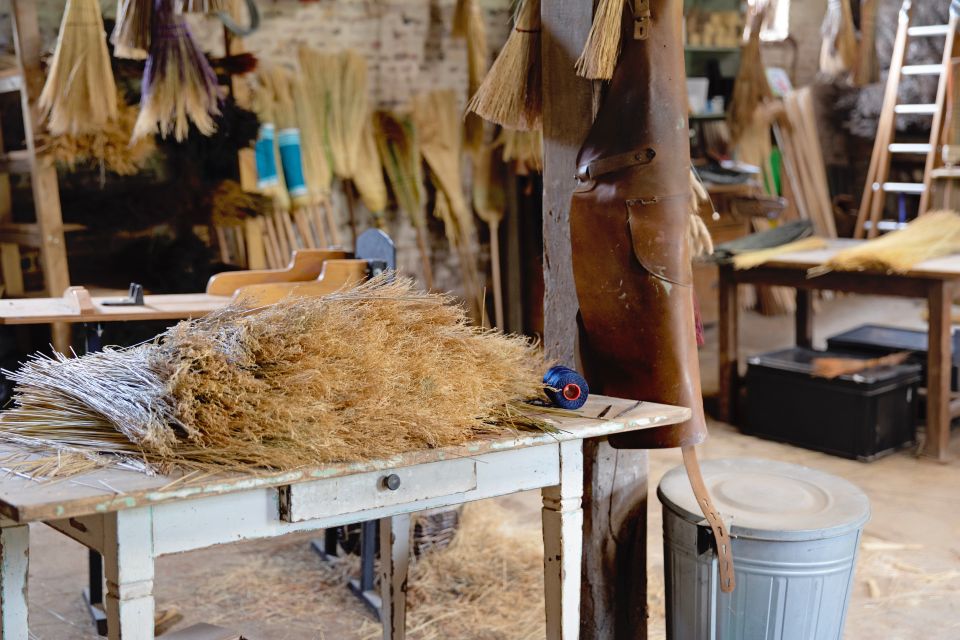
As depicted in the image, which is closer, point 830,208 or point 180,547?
point 180,547

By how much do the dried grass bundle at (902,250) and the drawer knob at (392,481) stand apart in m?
3.35

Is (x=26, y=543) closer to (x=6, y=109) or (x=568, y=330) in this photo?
(x=568, y=330)

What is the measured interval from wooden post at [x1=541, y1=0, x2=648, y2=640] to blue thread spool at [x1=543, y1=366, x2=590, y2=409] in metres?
0.34

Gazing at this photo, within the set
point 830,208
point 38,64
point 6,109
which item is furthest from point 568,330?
point 830,208

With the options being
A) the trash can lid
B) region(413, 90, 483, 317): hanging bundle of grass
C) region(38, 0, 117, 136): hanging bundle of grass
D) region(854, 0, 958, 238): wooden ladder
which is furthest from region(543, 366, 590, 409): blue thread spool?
region(854, 0, 958, 238): wooden ladder

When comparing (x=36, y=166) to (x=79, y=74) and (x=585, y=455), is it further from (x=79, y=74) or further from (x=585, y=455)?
(x=585, y=455)

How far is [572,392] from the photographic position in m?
2.25

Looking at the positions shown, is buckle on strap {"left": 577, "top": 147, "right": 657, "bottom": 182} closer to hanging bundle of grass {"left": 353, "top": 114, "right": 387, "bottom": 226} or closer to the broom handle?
hanging bundle of grass {"left": 353, "top": 114, "right": 387, "bottom": 226}

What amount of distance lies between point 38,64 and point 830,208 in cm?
682

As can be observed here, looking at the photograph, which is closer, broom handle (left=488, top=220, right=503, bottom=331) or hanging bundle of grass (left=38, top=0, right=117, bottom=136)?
hanging bundle of grass (left=38, top=0, right=117, bottom=136)

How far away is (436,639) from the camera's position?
3035 mm

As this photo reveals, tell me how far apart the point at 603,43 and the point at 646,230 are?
0.43 m

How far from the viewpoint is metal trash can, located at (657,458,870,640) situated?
93.5 inches

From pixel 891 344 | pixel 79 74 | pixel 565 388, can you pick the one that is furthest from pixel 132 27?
pixel 891 344
